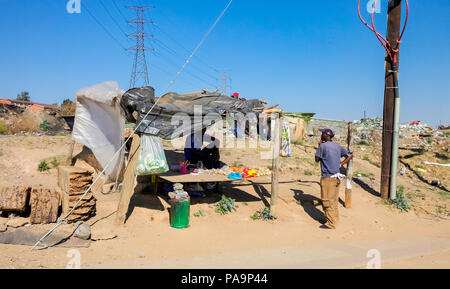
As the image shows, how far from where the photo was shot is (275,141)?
7227 mm

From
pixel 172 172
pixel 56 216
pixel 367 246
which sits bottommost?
pixel 367 246

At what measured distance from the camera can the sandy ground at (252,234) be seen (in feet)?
15.9

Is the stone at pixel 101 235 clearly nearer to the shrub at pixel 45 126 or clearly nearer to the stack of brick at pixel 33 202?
the stack of brick at pixel 33 202

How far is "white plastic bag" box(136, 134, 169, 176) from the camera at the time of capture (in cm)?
607

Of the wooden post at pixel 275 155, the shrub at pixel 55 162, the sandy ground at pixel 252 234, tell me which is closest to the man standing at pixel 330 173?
the sandy ground at pixel 252 234

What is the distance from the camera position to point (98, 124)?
7.52 m

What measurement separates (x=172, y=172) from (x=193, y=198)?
850mm

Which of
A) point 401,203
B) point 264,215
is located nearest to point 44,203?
point 264,215

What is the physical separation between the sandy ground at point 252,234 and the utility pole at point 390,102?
2.50 ft

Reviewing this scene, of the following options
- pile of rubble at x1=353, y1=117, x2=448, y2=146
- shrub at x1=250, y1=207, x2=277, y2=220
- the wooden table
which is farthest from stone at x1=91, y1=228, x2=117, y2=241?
pile of rubble at x1=353, y1=117, x2=448, y2=146

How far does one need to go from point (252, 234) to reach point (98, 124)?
412 cm

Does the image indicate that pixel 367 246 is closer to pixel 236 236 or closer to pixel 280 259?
pixel 280 259

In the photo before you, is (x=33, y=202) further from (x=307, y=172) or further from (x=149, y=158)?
(x=307, y=172)

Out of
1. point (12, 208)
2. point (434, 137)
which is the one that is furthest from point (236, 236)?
point (434, 137)
